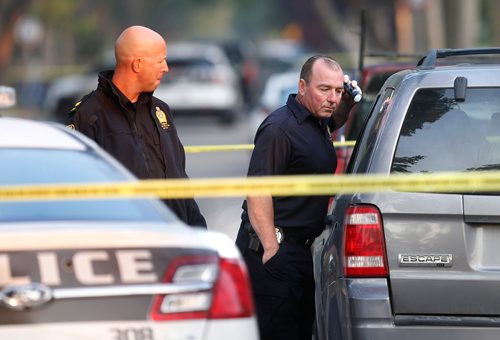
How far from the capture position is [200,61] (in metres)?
33.0

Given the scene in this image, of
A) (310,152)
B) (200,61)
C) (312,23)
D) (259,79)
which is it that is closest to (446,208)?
(310,152)

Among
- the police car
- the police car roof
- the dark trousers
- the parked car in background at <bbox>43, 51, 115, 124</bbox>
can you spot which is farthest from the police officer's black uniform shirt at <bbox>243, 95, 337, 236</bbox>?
the parked car in background at <bbox>43, 51, 115, 124</bbox>

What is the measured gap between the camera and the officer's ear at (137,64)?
7074 millimetres

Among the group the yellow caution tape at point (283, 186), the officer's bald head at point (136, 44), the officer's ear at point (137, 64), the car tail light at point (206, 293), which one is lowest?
the car tail light at point (206, 293)

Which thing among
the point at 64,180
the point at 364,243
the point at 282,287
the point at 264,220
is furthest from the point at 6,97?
the point at 364,243

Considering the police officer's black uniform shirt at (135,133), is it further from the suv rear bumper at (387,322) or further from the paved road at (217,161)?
the paved road at (217,161)

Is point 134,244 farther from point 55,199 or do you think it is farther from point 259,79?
point 259,79

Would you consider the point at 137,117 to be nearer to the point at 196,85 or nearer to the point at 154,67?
the point at 154,67

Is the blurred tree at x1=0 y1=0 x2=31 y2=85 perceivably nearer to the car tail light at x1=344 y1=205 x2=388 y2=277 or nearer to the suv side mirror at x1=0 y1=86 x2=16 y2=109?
the suv side mirror at x1=0 y1=86 x2=16 y2=109

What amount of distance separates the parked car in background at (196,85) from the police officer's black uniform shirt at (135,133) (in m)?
25.2

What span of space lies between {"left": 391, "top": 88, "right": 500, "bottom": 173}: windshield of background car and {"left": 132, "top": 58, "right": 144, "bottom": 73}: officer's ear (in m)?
1.59

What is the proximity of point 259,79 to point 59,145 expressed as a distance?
41.2 m

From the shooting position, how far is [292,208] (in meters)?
7.04

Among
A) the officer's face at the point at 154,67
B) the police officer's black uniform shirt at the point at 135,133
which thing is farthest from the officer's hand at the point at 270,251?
the officer's face at the point at 154,67
